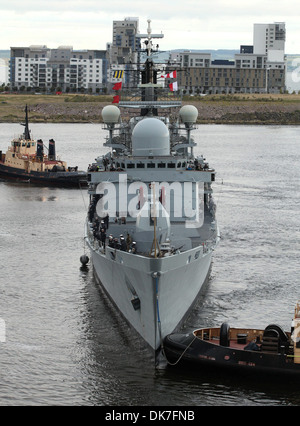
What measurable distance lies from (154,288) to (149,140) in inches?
499

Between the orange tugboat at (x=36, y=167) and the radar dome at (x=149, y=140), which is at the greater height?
the radar dome at (x=149, y=140)

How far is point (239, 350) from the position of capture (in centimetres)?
2462

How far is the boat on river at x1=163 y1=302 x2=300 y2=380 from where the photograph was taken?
957 inches

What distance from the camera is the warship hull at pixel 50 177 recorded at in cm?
7181

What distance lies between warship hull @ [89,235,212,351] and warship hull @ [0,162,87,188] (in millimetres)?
40509

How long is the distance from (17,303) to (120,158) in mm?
8720

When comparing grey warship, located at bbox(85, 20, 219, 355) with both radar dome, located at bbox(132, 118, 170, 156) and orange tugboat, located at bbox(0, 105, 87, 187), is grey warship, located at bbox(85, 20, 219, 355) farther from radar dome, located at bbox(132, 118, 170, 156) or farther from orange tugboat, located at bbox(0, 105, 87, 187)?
orange tugboat, located at bbox(0, 105, 87, 187)

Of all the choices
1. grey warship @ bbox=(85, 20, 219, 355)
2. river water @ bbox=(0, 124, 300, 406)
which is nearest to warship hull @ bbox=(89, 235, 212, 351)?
grey warship @ bbox=(85, 20, 219, 355)

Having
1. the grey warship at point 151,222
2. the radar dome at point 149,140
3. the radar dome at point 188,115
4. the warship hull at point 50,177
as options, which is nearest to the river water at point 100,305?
the grey warship at point 151,222

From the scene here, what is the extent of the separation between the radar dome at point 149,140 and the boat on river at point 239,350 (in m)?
12.9

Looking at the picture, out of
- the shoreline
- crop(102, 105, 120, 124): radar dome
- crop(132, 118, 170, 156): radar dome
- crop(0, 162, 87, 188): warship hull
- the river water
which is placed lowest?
the river water

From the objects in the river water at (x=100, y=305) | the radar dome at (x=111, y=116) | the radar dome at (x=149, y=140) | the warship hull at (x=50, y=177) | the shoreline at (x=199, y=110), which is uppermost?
the shoreline at (x=199, y=110)

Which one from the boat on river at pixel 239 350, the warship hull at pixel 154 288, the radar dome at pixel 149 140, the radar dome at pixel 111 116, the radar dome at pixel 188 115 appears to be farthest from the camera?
the radar dome at pixel 188 115

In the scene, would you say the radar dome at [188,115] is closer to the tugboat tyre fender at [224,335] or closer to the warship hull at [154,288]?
the warship hull at [154,288]
